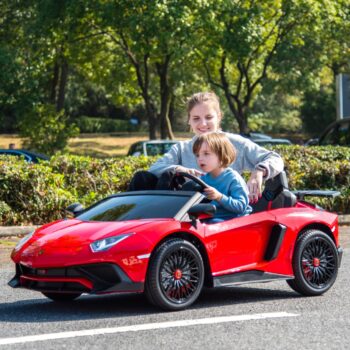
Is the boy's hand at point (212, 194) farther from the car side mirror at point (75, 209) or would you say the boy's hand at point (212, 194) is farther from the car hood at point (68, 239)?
the car side mirror at point (75, 209)

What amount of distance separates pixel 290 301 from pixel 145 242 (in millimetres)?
1545

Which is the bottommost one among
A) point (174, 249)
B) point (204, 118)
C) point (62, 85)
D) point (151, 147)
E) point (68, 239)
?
point (151, 147)

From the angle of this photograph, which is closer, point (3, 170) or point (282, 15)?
point (3, 170)

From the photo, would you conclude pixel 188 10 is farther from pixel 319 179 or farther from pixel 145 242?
pixel 145 242

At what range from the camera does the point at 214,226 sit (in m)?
7.33

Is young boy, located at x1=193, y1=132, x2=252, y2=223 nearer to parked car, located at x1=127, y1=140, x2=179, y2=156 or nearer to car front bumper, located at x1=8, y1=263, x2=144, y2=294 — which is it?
car front bumper, located at x1=8, y1=263, x2=144, y2=294

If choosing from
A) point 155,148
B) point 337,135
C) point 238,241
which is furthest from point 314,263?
point 155,148

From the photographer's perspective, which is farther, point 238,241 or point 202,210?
point 238,241

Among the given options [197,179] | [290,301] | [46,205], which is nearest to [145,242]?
[197,179]

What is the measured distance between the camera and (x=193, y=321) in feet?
21.8

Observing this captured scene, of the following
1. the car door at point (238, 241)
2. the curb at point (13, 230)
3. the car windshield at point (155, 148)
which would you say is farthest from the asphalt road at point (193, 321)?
the car windshield at point (155, 148)

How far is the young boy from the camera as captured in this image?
7.42 meters

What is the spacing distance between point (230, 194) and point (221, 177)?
169mm

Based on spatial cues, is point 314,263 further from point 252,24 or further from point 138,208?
point 252,24
